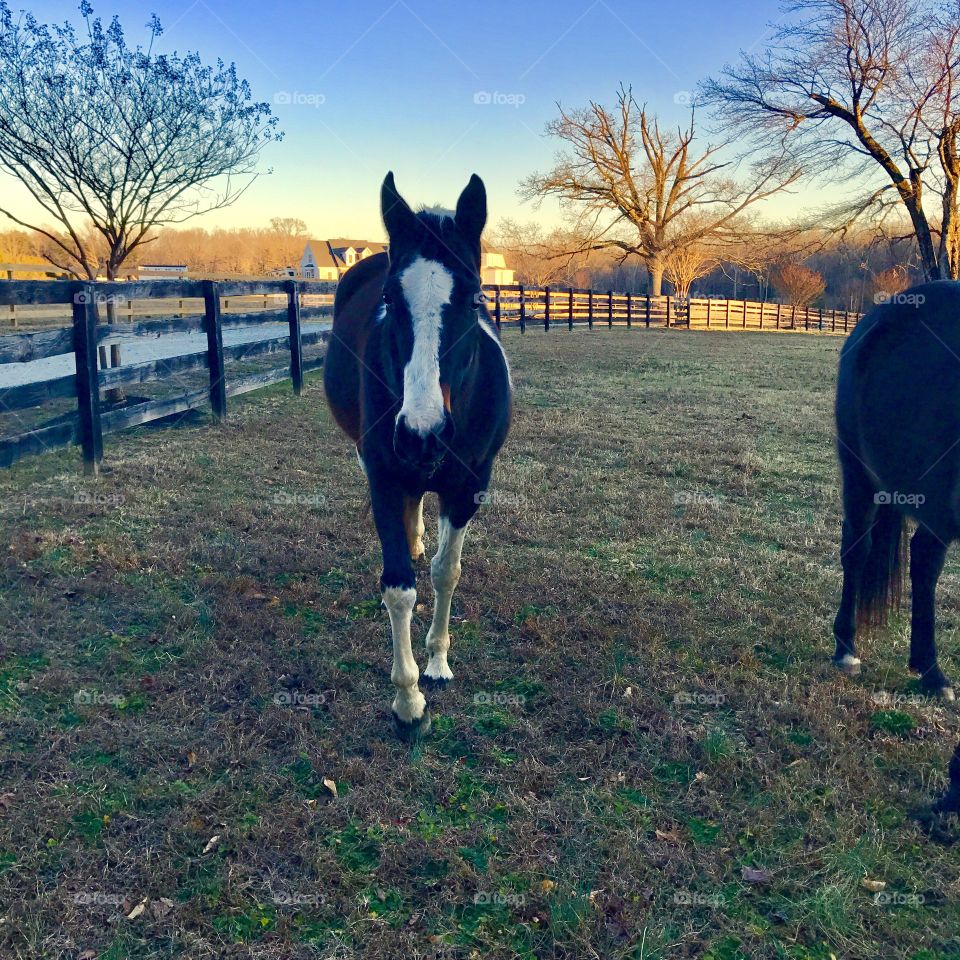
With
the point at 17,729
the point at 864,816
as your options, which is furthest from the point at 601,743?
the point at 17,729

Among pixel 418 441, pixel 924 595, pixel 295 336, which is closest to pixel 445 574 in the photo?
pixel 418 441

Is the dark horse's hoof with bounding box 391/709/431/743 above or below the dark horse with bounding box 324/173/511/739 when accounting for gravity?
below

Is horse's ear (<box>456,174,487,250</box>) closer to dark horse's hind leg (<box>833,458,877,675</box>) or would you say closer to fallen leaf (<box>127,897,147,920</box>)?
dark horse's hind leg (<box>833,458,877,675</box>)

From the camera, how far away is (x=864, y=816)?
2379 mm

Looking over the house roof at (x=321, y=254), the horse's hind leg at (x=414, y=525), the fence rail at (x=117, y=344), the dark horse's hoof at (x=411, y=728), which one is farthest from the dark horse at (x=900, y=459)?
the house roof at (x=321, y=254)

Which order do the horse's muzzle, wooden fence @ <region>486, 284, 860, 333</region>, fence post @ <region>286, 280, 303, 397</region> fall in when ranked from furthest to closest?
wooden fence @ <region>486, 284, 860, 333</region>
fence post @ <region>286, 280, 303, 397</region>
the horse's muzzle

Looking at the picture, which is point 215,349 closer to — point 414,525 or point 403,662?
point 414,525

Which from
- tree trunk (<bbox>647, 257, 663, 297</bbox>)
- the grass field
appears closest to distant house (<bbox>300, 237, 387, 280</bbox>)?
tree trunk (<bbox>647, 257, 663, 297</bbox>)

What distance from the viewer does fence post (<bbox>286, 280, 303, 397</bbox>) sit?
34.6 feet

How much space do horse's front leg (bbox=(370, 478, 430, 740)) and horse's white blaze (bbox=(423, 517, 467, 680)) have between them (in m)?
0.35

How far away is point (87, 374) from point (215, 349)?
8.01 ft

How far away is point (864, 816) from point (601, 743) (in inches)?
36.3

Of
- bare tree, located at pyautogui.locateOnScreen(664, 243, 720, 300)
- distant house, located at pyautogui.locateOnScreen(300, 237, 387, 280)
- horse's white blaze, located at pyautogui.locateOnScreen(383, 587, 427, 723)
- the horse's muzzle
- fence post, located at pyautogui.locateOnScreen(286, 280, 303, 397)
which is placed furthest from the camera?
distant house, located at pyautogui.locateOnScreen(300, 237, 387, 280)

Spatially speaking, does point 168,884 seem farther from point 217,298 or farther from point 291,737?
point 217,298
